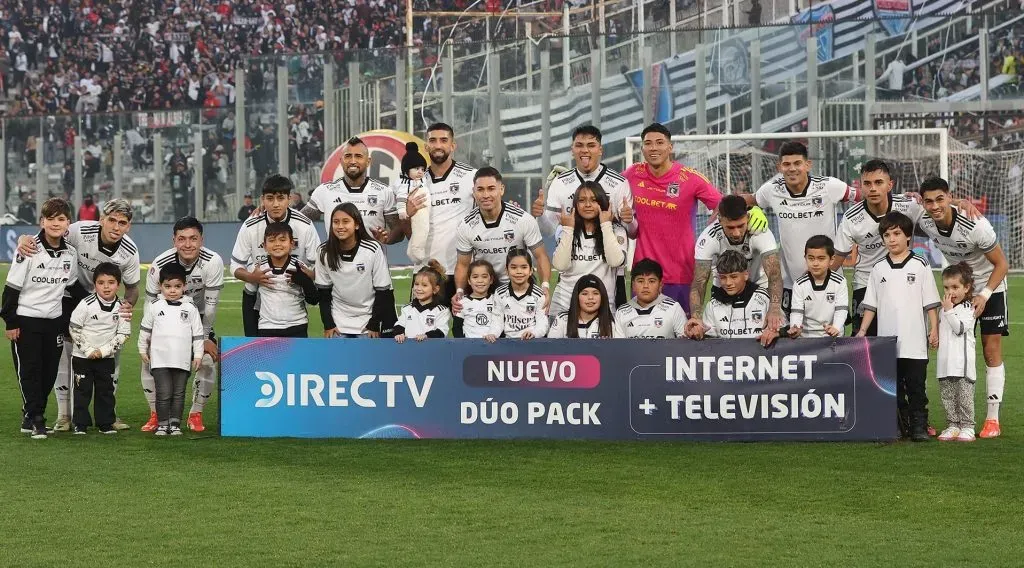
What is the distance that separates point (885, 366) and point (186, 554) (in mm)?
4007

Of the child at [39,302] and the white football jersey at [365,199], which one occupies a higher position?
the white football jersey at [365,199]

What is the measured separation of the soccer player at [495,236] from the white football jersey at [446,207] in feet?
0.76

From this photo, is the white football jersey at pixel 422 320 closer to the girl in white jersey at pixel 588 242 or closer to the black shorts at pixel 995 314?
the girl in white jersey at pixel 588 242

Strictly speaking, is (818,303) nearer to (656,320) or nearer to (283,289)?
(656,320)

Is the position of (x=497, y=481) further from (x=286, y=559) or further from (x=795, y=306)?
(x=795, y=306)

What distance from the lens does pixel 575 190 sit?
323 inches

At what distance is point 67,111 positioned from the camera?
106 ft

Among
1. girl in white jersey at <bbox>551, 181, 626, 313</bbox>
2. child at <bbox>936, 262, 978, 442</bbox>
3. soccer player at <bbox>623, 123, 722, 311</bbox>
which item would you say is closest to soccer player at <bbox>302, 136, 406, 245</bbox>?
girl in white jersey at <bbox>551, 181, 626, 313</bbox>

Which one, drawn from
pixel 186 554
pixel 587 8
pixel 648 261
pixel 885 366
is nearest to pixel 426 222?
pixel 648 261

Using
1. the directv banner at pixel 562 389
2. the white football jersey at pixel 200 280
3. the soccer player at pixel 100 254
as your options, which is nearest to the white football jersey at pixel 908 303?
the directv banner at pixel 562 389

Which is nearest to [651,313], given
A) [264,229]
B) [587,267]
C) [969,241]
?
[587,267]

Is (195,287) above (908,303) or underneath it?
above

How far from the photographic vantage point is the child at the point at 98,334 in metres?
8.01

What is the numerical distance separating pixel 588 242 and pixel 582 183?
35 cm
